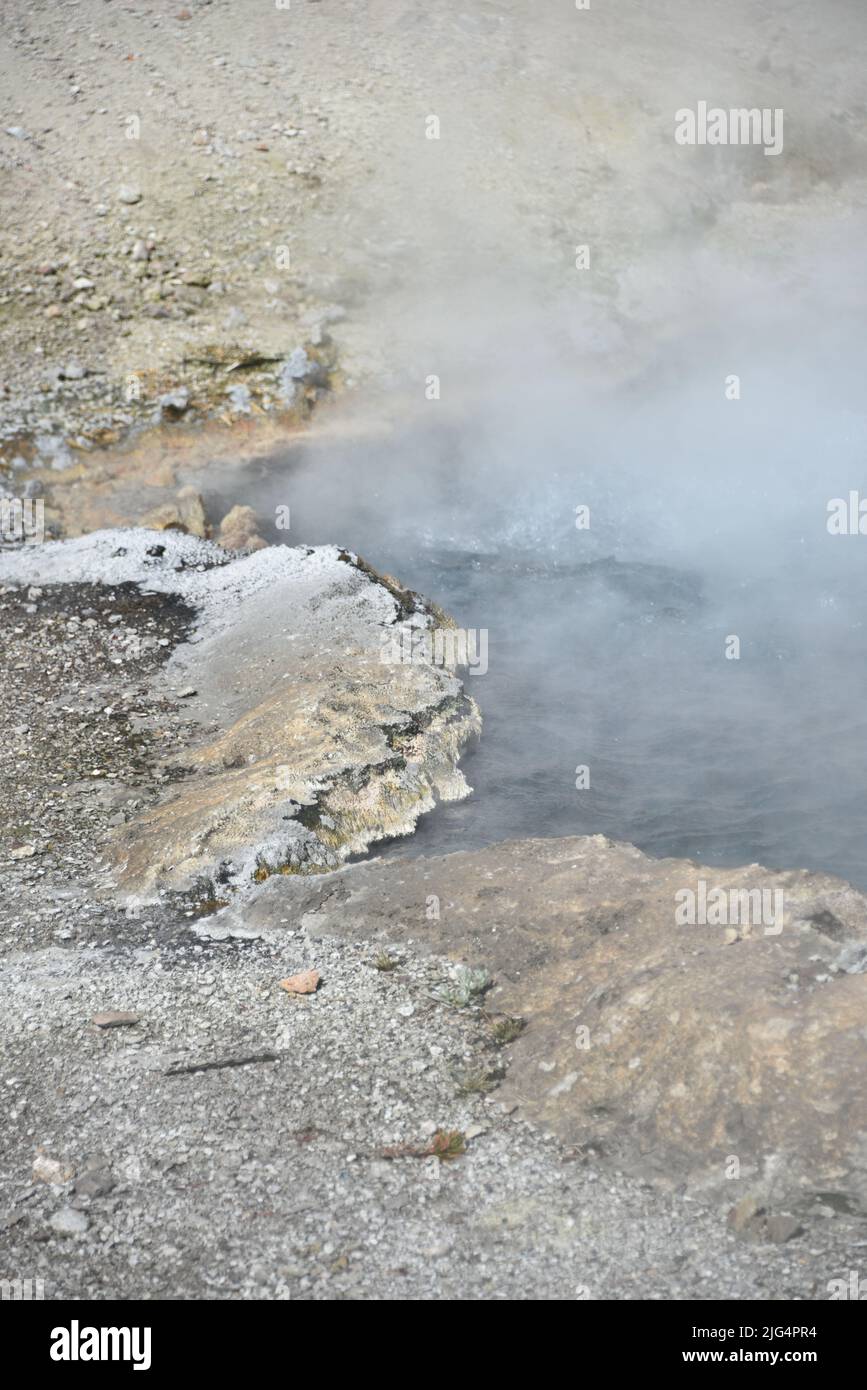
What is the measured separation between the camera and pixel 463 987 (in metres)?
6.57

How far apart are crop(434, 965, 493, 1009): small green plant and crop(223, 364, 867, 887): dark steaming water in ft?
5.99

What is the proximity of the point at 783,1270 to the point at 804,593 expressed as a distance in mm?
8891

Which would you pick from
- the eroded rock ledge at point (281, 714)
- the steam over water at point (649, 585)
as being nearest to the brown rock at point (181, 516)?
the eroded rock ledge at point (281, 714)

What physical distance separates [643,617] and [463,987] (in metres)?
6.46

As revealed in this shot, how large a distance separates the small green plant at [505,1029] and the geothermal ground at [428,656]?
0.02 meters

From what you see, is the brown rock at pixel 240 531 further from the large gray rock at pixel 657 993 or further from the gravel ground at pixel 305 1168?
the gravel ground at pixel 305 1168

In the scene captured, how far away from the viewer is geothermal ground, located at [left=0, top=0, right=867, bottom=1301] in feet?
17.2

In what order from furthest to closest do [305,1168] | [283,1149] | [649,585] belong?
[649,585] < [283,1149] < [305,1168]

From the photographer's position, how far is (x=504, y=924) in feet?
23.2

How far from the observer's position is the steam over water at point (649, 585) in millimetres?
8977

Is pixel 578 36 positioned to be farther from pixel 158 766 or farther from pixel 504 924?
pixel 504 924

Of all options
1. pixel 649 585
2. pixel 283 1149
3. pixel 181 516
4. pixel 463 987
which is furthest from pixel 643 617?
pixel 283 1149

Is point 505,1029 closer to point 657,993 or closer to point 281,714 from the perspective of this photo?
point 657,993

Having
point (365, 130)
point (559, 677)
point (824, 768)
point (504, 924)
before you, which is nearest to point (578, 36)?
point (365, 130)
